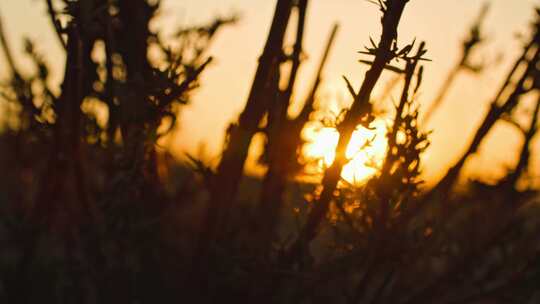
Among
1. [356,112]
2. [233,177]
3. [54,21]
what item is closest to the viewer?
[356,112]

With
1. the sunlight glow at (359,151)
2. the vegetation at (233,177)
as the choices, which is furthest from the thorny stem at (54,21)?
the sunlight glow at (359,151)

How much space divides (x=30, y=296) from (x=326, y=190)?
1.76 m

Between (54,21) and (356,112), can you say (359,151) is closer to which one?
(356,112)

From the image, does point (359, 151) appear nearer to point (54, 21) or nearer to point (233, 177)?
point (233, 177)

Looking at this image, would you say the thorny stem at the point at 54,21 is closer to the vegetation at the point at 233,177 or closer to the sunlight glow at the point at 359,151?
the vegetation at the point at 233,177

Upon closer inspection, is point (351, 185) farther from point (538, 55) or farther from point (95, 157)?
point (95, 157)

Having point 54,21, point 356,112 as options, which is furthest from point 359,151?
point 54,21

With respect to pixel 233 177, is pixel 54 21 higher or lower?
higher

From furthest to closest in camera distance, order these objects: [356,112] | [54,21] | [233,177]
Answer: [233,177] < [54,21] < [356,112]

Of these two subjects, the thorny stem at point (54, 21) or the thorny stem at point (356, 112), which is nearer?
the thorny stem at point (356, 112)

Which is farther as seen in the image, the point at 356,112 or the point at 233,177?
the point at 233,177

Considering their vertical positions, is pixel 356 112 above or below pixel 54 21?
below

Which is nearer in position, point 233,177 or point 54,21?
point 54,21

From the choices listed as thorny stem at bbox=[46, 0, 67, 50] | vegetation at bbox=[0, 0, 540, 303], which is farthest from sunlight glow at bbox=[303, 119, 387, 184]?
thorny stem at bbox=[46, 0, 67, 50]
